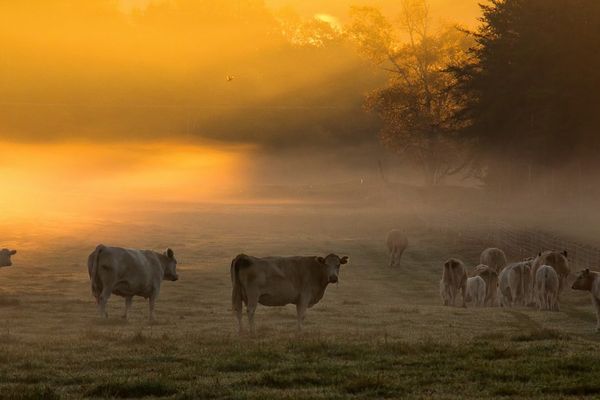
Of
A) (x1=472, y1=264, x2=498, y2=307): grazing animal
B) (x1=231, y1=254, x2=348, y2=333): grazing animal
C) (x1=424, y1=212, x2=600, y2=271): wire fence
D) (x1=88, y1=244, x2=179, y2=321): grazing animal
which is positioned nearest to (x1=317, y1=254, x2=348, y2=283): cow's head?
(x1=231, y1=254, x2=348, y2=333): grazing animal

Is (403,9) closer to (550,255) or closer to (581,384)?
(550,255)

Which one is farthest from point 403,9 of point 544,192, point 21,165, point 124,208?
point 21,165

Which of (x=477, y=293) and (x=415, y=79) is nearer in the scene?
(x=477, y=293)

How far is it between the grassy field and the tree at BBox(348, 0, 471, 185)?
4525 centimetres

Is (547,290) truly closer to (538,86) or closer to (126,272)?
(126,272)

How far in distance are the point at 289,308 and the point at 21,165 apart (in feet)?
446

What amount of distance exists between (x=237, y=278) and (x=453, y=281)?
13.7 metres

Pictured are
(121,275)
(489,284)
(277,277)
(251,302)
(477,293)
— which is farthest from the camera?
(489,284)

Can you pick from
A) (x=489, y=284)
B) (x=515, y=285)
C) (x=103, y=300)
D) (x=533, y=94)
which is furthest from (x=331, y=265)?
(x=533, y=94)

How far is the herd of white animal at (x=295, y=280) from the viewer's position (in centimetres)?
2328

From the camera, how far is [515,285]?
35219 millimetres

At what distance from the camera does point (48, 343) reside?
67.6 feet

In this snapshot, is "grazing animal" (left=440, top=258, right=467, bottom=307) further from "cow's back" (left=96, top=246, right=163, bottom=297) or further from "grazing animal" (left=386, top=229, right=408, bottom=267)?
"grazing animal" (left=386, top=229, right=408, bottom=267)

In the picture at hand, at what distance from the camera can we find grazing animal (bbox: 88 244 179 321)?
26.6m
